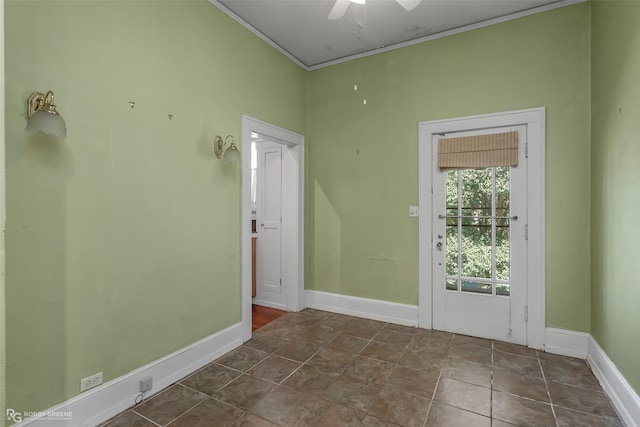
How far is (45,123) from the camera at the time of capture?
5.23 feet

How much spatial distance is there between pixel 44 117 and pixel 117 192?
0.58 meters

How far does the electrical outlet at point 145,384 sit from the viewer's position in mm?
2150

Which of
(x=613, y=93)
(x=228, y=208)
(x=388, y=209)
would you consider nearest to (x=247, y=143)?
(x=228, y=208)

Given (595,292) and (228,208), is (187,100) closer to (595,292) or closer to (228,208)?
(228,208)

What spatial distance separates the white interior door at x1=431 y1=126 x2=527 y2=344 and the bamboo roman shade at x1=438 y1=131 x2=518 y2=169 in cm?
6

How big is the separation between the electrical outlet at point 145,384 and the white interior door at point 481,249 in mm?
2649

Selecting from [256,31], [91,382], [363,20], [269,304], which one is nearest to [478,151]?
[363,20]

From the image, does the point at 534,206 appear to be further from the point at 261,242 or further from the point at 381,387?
the point at 261,242

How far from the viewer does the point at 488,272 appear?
3102mm

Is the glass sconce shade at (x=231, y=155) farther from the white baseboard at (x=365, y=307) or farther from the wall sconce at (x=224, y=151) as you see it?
the white baseboard at (x=365, y=307)

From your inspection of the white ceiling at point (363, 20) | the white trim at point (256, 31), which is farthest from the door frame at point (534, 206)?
the white trim at point (256, 31)

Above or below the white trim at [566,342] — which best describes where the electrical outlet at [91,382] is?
above

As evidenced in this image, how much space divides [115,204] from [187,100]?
1.00 metres

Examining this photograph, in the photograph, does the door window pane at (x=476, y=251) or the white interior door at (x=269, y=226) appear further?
the white interior door at (x=269, y=226)
